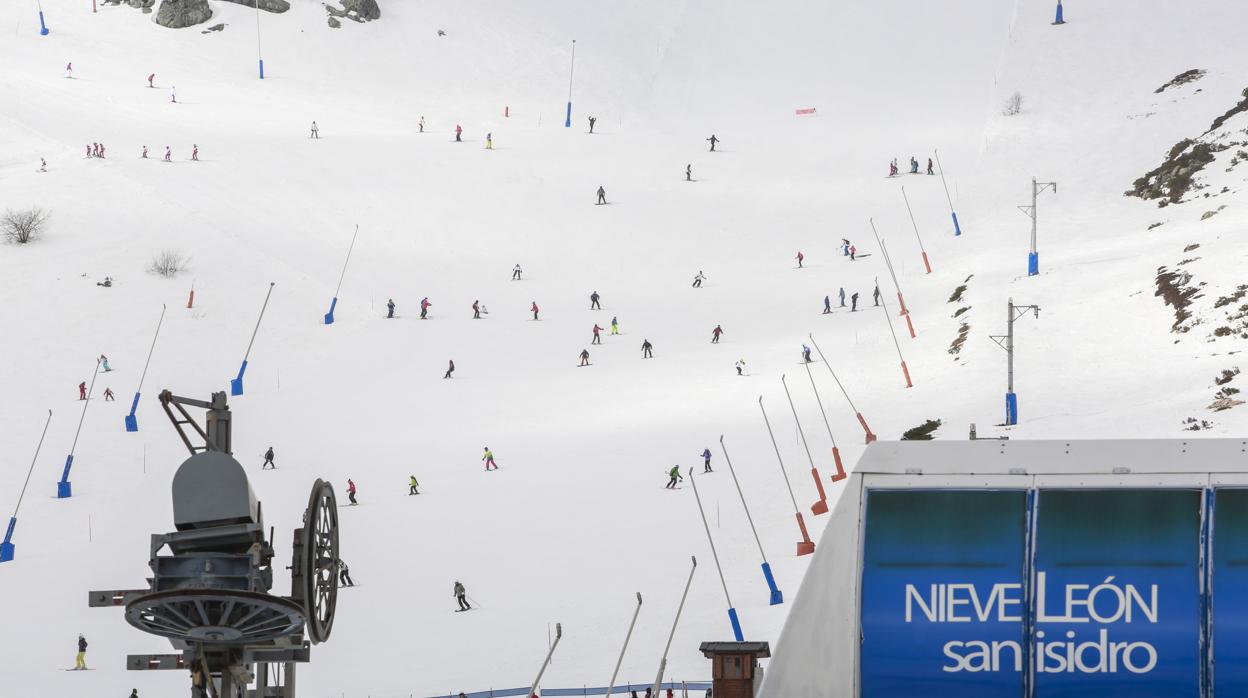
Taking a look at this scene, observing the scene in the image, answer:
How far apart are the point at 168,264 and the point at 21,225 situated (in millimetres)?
6583

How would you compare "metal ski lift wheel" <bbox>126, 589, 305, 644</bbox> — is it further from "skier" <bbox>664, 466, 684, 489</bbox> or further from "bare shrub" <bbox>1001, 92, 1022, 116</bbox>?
"bare shrub" <bbox>1001, 92, 1022, 116</bbox>

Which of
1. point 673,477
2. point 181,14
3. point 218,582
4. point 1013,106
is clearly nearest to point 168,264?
point 673,477

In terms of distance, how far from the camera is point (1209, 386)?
133ft

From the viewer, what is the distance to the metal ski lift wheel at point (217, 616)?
11.5m

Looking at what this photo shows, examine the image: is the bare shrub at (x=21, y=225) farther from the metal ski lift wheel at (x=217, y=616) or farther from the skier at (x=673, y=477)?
the metal ski lift wheel at (x=217, y=616)

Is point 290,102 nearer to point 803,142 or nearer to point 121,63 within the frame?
point 121,63

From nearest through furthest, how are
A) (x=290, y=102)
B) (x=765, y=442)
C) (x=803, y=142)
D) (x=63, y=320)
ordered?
(x=765, y=442)
(x=63, y=320)
(x=803, y=142)
(x=290, y=102)

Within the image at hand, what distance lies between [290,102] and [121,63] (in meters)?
12.0

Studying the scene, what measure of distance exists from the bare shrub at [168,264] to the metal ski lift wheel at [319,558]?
176 feet

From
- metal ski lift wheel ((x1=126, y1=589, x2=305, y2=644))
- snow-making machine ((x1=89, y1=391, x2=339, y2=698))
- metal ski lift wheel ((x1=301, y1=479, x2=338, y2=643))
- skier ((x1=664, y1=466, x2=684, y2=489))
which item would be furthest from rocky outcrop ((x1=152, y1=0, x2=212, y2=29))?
metal ski lift wheel ((x1=126, y1=589, x2=305, y2=644))

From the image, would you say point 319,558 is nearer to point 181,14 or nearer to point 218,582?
point 218,582

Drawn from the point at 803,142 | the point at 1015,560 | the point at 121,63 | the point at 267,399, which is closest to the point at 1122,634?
the point at 1015,560

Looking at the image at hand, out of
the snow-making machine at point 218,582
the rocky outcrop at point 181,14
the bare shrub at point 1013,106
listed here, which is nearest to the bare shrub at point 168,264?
the bare shrub at point 1013,106

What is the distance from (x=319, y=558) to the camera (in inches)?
498
